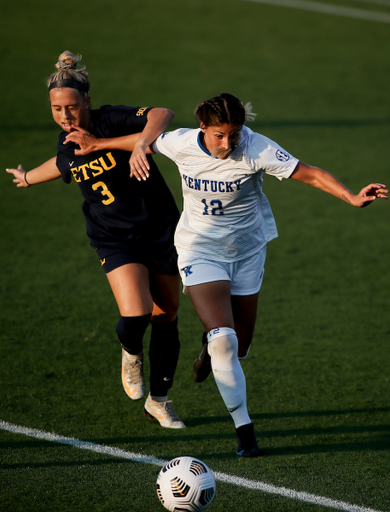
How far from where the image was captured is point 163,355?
185 inches

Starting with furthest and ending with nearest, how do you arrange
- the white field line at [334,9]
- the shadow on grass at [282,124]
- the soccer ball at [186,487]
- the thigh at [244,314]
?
1. the white field line at [334,9]
2. the shadow on grass at [282,124]
3. the thigh at [244,314]
4. the soccer ball at [186,487]

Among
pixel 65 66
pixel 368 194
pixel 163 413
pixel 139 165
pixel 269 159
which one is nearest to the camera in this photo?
pixel 368 194

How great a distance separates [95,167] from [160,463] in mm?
1973

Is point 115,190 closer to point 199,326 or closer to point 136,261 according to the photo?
point 136,261

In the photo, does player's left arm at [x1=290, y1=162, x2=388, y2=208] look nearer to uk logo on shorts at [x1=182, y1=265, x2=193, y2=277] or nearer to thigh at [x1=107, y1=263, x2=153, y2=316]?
uk logo on shorts at [x1=182, y1=265, x2=193, y2=277]

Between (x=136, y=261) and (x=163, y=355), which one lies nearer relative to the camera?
(x=136, y=261)

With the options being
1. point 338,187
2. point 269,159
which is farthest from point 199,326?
point 338,187

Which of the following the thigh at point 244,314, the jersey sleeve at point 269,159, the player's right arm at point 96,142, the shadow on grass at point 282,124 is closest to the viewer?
the jersey sleeve at point 269,159

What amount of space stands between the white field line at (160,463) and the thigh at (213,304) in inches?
35.5

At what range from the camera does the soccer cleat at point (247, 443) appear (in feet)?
13.2

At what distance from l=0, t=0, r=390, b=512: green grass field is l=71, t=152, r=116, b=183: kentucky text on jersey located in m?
1.75

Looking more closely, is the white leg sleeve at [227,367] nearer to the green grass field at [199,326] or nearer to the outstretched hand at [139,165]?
the green grass field at [199,326]

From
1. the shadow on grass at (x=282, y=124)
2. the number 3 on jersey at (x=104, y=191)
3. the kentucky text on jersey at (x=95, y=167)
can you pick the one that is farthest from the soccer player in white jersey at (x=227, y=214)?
the shadow on grass at (x=282, y=124)

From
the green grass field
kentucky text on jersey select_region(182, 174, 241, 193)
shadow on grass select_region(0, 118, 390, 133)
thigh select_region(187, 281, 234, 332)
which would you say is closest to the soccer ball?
the green grass field
